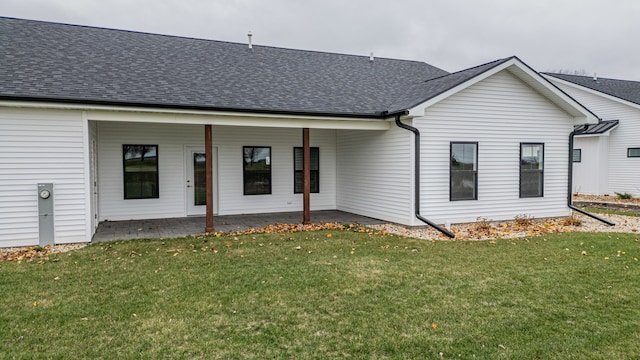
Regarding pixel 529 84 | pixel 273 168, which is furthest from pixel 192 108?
pixel 529 84

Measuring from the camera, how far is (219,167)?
12.0m

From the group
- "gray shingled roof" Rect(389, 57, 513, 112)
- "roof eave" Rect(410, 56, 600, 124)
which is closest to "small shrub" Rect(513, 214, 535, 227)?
"roof eave" Rect(410, 56, 600, 124)

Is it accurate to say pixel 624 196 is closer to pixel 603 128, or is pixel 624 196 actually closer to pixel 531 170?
pixel 603 128

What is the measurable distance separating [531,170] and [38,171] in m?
11.5

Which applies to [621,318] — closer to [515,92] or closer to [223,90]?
[515,92]

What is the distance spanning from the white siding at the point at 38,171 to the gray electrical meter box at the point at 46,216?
0.12 metres

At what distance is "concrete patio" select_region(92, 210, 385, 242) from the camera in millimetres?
8977

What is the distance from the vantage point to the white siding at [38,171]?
24.9ft

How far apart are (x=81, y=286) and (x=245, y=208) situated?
7111 millimetres

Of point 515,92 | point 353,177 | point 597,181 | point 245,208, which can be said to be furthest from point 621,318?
point 597,181

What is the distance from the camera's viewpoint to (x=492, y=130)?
1063cm

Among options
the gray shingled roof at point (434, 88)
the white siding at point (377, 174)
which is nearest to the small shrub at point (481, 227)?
the white siding at point (377, 174)

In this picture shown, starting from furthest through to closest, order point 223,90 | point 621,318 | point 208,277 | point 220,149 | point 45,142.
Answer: point 220,149, point 223,90, point 45,142, point 208,277, point 621,318

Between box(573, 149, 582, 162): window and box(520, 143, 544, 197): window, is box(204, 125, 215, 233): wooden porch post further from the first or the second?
box(573, 149, 582, 162): window
